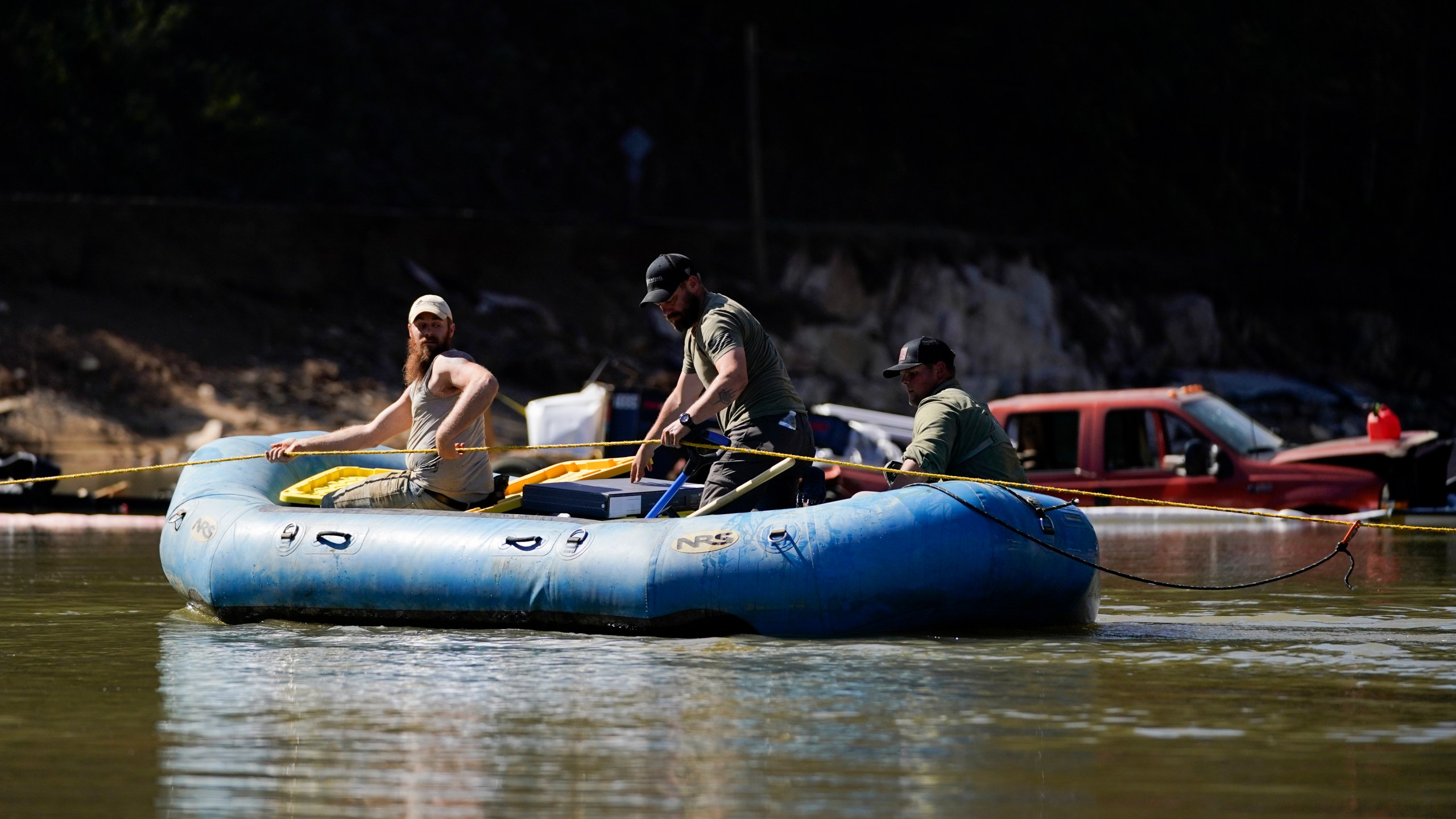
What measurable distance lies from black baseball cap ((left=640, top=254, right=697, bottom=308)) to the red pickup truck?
749 cm

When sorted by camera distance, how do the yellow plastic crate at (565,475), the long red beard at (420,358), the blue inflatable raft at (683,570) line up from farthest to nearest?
the yellow plastic crate at (565,475) < the long red beard at (420,358) < the blue inflatable raft at (683,570)

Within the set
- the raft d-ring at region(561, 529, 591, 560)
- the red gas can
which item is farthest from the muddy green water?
the red gas can

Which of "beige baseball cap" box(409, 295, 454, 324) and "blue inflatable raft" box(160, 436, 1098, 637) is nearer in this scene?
"blue inflatable raft" box(160, 436, 1098, 637)

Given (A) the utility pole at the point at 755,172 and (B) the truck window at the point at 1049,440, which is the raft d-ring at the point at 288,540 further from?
(A) the utility pole at the point at 755,172

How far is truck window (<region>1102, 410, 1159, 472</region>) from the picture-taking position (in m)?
16.5

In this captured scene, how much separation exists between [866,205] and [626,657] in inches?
1383

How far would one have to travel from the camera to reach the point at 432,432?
10320mm

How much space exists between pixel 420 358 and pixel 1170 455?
8.21m

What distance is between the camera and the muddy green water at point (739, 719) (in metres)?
5.74

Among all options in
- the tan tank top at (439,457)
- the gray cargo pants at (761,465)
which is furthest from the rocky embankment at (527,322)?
the gray cargo pants at (761,465)

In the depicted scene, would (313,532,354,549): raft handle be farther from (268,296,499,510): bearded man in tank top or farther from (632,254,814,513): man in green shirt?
(632,254,814,513): man in green shirt

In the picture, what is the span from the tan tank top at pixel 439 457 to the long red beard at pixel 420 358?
23 mm

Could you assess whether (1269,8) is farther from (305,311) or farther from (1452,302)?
(305,311)

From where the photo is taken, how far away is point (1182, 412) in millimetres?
16422
